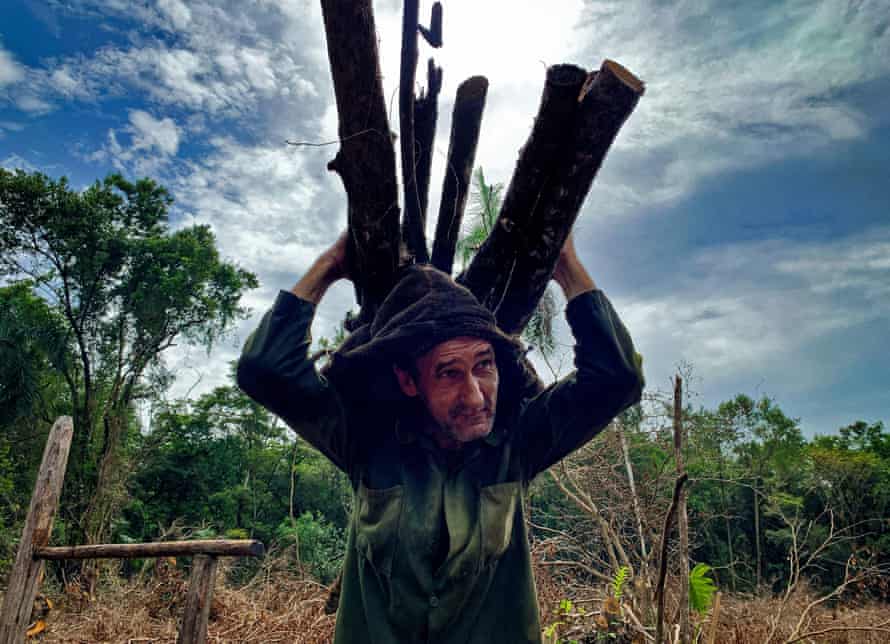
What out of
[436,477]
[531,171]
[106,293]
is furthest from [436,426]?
[106,293]

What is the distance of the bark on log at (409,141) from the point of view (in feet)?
7.13

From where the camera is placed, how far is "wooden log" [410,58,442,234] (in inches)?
94.0

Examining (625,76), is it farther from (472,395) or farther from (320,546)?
(320,546)

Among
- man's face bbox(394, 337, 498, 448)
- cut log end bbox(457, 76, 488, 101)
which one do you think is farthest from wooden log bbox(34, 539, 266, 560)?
cut log end bbox(457, 76, 488, 101)

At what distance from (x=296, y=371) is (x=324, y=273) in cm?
43

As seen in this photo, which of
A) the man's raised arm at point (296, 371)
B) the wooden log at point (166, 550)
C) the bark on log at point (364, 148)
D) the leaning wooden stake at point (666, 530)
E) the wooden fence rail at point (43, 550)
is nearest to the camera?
the leaning wooden stake at point (666, 530)

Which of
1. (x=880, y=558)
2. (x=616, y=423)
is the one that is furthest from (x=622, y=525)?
(x=880, y=558)

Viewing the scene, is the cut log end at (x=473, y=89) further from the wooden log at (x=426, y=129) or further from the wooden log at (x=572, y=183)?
the wooden log at (x=572, y=183)

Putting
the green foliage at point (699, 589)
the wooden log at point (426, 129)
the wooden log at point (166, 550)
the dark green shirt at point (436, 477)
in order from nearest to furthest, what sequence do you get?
the dark green shirt at point (436, 477) < the wooden log at point (426, 129) < the wooden log at point (166, 550) < the green foliage at point (699, 589)

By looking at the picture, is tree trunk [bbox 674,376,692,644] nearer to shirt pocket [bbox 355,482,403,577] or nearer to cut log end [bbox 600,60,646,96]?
shirt pocket [bbox 355,482,403,577]

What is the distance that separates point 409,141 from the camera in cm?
226

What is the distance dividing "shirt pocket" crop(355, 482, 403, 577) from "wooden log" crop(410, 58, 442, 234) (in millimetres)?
1039

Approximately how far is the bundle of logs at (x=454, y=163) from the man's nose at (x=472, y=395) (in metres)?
0.45

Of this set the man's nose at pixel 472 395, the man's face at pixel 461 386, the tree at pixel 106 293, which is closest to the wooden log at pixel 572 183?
the man's face at pixel 461 386
